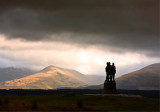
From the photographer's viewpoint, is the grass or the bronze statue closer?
the grass

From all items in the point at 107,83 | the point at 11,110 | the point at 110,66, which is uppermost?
the point at 110,66

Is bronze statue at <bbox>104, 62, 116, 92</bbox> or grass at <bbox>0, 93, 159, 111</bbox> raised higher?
bronze statue at <bbox>104, 62, 116, 92</bbox>

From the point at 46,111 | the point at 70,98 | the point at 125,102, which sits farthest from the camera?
the point at 70,98

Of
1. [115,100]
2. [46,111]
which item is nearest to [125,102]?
[115,100]

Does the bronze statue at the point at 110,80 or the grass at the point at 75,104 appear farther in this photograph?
the bronze statue at the point at 110,80

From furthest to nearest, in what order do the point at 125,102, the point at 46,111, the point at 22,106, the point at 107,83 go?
the point at 107,83, the point at 125,102, the point at 22,106, the point at 46,111

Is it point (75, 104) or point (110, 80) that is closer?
point (75, 104)

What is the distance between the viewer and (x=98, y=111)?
4197 centimetres

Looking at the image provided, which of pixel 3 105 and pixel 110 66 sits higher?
pixel 110 66

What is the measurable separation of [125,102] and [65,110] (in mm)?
16639

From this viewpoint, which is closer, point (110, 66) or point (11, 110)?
point (11, 110)

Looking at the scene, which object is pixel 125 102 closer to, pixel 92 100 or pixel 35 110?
pixel 92 100

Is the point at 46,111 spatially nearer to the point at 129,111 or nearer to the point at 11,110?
the point at 11,110

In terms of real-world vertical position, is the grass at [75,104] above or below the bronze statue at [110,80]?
below
